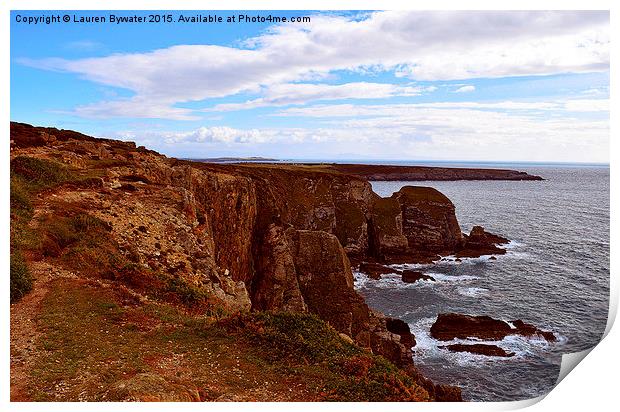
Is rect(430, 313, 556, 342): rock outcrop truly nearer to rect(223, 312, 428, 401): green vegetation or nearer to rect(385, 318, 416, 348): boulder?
rect(385, 318, 416, 348): boulder

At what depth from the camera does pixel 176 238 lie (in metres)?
11.7

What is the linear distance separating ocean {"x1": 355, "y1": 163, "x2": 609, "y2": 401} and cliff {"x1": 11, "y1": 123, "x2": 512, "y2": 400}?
3.49m

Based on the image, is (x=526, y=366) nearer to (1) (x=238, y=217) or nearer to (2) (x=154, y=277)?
(1) (x=238, y=217)

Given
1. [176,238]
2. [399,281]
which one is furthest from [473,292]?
[176,238]

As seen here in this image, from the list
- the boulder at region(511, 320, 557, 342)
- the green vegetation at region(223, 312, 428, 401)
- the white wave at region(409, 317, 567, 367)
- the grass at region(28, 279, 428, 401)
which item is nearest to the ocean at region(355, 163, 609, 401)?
the white wave at region(409, 317, 567, 367)

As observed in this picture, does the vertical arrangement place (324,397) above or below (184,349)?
below

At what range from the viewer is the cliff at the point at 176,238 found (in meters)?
9.83

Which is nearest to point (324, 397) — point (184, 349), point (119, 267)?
point (184, 349)

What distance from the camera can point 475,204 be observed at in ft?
140

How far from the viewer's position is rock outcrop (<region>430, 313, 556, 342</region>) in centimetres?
2476

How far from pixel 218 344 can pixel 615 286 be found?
28.1 feet

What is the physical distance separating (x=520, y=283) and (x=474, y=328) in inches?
355

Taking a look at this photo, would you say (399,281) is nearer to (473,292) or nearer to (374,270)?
(374,270)

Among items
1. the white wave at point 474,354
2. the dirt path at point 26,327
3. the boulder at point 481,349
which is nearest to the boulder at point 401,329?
the white wave at point 474,354
